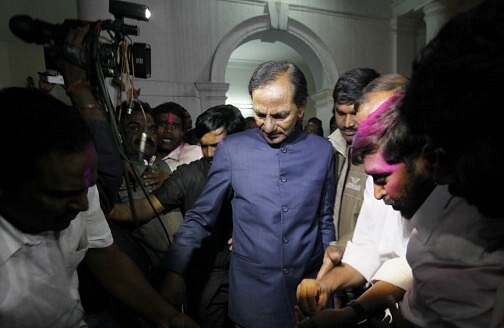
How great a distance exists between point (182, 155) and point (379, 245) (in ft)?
7.85

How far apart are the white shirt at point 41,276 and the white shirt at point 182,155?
85.4 inches

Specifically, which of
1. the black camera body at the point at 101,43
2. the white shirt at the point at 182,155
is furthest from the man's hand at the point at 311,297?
the white shirt at the point at 182,155

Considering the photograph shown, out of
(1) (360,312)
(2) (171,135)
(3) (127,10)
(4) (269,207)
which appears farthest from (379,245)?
(2) (171,135)

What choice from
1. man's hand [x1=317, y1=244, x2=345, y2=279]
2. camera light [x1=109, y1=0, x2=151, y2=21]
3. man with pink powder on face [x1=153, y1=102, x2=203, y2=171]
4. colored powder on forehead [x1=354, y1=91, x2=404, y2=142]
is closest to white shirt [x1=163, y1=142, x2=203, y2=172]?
man with pink powder on face [x1=153, y1=102, x2=203, y2=171]

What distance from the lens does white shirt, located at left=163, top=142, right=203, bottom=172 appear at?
3522 millimetres

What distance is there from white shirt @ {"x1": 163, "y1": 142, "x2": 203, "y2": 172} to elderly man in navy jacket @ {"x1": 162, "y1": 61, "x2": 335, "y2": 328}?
5.31ft

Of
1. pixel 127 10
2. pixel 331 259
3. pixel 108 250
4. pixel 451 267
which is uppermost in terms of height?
pixel 127 10

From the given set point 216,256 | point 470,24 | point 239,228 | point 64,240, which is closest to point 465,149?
point 470,24

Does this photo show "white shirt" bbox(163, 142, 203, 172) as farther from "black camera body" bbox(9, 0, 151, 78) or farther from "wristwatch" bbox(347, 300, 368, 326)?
"wristwatch" bbox(347, 300, 368, 326)

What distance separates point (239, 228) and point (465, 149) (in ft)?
4.42

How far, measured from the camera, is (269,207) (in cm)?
183

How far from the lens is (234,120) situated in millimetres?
2697

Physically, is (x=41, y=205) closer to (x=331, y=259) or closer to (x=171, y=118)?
(x=331, y=259)

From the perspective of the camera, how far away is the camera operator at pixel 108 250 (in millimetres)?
1457
